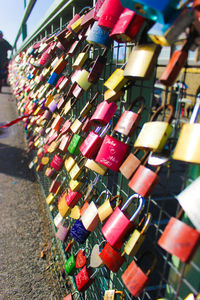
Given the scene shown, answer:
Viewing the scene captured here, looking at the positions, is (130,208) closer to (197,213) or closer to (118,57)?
(197,213)

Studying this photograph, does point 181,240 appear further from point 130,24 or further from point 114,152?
point 130,24

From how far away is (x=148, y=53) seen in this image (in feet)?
2.18

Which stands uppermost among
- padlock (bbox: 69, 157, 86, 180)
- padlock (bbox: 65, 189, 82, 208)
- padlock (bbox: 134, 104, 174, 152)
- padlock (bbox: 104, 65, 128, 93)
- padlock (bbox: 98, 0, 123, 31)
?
padlock (bbox: 98, 0, 123, 31)

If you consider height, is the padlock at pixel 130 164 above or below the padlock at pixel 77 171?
above

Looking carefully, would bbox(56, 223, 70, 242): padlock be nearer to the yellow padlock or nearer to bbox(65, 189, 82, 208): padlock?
bbox(65, 189, 82, 208): padlock

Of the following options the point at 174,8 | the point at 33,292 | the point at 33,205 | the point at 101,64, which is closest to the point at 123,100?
the point at 101,64

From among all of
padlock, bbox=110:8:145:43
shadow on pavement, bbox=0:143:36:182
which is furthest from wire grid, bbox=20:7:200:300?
shadow on pavement, bbox=0:143:36:182

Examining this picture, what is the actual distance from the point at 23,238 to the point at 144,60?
2116 millimetres

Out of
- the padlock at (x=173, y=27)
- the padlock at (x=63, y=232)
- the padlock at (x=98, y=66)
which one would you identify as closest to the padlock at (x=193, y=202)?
the padlock at (x=173, y=27)

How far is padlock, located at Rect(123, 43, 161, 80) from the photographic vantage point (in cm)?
66

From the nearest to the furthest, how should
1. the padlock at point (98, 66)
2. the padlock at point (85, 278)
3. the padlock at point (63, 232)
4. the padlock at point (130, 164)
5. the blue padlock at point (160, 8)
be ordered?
the blue padlock at point (160, 8) → the padlock at point (130, 164) → the padlock at point (98, 66) → the padlock at point (85, 278) → the padlock at point (63, 232)

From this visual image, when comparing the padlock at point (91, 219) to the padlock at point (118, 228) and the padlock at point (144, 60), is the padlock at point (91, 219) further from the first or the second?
the padlock at point (144, 60)

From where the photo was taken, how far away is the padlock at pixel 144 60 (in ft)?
2.16

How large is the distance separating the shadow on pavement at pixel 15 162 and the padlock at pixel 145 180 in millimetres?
3062
